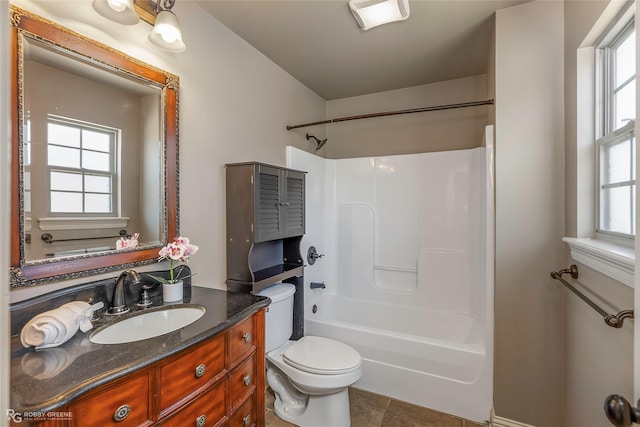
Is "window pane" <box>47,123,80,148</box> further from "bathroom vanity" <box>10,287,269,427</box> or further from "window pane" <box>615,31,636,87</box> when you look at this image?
"window pane" <box>615,31,636,87</box>

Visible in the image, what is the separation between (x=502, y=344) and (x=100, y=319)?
2.08m

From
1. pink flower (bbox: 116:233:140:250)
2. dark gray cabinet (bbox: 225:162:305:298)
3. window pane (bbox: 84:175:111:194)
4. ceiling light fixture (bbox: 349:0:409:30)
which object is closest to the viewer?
window pane (bbox: 84:175:111:194)

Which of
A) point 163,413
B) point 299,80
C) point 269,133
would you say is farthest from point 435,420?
point 299,80

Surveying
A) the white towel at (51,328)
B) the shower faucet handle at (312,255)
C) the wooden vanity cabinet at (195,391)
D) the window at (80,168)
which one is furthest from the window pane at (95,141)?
the shower faucet handle at (312,255)

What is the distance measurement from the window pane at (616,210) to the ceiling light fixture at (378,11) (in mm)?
1382

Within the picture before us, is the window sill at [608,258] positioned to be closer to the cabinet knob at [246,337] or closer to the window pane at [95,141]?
the cabinet knob at [246,337]

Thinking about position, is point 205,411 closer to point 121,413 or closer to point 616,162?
point 121,413

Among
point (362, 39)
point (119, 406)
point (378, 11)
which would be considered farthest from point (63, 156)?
point (362, 39)

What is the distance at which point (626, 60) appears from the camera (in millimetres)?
1255

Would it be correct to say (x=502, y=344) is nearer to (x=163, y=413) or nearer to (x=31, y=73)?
(x=163, y=413)

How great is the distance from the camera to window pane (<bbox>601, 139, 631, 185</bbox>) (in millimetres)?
A: 1182

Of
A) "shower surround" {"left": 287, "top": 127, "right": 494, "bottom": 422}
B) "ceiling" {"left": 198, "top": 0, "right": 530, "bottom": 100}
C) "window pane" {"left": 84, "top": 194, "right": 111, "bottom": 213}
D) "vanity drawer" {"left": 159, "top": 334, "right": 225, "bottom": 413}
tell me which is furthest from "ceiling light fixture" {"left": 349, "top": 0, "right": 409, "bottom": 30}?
"vanity drawer" {"left": 159, "top": 334, "right": 225, "bottom": 413}

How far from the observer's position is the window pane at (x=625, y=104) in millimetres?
1157

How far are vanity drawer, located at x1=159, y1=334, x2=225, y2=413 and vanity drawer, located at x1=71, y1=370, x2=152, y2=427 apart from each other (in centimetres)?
5
